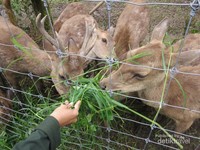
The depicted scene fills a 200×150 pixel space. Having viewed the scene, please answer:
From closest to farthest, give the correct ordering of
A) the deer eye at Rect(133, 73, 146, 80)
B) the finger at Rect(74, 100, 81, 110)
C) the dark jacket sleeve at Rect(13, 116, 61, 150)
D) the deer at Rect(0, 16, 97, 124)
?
1. the dark jacket sleeve at Rect(13, 116, 61, 150)
2. the finger at Rect(74, 100, 81, 110)
3. the deer eye at Rect(133, 73, 146, 80)
4. the deer at Rect(0, 16, 97, 124)

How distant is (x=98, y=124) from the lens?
264 cm

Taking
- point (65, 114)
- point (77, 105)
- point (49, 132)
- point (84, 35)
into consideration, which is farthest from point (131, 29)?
point (49, 132)

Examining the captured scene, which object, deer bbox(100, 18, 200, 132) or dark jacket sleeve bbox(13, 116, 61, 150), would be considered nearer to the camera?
dark jacket sleeve bbox(13, 116, 61, 150)

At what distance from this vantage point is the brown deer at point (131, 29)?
429cm

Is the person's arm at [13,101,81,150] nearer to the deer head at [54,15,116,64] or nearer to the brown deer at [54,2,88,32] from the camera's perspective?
the deer head at [54,15,116,64]

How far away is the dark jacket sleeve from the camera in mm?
1766

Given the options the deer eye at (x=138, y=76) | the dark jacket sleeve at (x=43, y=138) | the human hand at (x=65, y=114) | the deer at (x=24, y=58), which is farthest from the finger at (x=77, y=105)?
the deer at (x=24, y=58)

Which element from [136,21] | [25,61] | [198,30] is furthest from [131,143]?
[198,30]

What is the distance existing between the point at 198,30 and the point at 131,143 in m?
3.02

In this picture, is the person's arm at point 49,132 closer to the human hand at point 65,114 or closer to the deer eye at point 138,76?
the human hand at point 65,114

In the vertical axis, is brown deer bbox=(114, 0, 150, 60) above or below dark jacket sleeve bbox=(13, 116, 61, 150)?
below

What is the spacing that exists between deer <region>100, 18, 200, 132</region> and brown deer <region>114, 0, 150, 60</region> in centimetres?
116

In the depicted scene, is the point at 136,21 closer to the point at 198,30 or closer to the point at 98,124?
the point at 198,30

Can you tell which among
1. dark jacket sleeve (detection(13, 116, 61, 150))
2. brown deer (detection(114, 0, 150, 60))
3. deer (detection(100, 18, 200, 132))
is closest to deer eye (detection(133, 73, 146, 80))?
deer (detection(100, 18, 200, 132))
